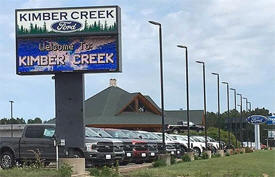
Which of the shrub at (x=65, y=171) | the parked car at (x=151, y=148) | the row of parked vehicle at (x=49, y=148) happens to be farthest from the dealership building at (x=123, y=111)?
the shrub at (x=65, y=171)

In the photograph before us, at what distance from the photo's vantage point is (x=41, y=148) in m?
22.8

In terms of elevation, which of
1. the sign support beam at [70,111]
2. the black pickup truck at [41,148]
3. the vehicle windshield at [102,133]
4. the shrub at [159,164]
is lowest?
the shrub at [159,164]

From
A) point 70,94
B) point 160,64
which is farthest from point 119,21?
point 160,64

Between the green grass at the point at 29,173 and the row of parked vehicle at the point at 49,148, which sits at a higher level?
the row of parked vehicle at the point at 49,148

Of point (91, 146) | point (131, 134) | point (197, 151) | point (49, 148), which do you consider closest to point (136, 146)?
point (131, 134)

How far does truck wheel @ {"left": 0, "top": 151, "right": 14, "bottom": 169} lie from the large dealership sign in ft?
14.3

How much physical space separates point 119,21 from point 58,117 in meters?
4.01

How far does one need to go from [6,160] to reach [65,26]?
20.9ft

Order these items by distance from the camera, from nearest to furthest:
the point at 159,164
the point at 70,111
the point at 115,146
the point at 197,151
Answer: the point at 70,111 < the point at 115,146 < the point at 159,164 < the point at 197,151

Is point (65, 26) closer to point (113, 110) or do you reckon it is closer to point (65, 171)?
point (65, 171)

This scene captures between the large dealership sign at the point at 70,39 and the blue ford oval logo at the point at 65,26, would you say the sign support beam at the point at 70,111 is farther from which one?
the blue ford oval logo at the point at 65,26

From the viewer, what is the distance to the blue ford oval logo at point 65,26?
20.7 m

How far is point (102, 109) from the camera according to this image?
2603 inches

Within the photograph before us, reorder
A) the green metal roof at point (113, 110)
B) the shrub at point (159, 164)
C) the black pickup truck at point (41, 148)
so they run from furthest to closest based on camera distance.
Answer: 1. the green metal roof at point (113, 110)
2. the shrub at point (159, 164)
3. the black pickup truck at point (41, 148)
